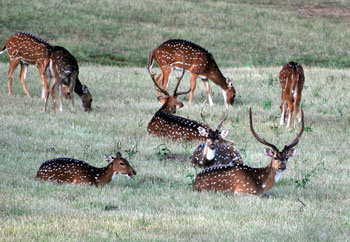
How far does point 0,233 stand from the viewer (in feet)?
22.6

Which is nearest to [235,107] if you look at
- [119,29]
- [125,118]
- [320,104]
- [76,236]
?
[320,104]

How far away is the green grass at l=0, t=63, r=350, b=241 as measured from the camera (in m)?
7.29

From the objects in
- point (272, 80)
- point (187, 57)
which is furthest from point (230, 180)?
point (272, 80)

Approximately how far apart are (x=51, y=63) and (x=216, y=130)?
6027 millimetres

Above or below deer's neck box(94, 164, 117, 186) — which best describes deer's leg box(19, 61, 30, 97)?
below

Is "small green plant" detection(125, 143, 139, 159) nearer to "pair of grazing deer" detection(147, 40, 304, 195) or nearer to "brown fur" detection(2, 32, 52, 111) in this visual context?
"pair of grazing deer" detection(147, 40, 304, 195)

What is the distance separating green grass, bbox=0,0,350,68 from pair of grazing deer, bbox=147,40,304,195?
9439 mm

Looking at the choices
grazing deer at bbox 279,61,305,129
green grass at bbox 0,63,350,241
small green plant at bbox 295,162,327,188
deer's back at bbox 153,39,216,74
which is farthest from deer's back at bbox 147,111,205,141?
deer's back at bbox 153,39,216,74

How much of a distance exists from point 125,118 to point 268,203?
5.97m

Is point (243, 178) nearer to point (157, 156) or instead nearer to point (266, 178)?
point (266, 178)

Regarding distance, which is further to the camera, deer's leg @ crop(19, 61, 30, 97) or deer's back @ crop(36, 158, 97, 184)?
deer's leg @ crop(19, 61, 30, 97)

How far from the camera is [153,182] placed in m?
9.46

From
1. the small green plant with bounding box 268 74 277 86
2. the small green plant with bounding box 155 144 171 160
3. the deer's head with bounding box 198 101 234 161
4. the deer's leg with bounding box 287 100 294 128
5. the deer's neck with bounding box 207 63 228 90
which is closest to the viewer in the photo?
the deer's head with bounding box 198 101 234 161

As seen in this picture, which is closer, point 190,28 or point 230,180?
point 230,180
